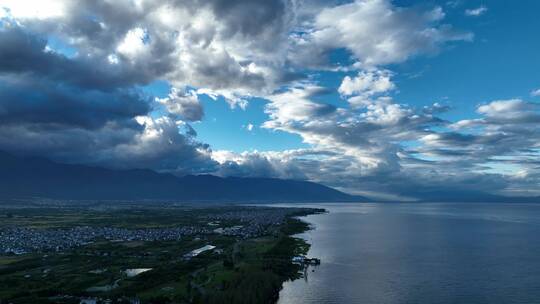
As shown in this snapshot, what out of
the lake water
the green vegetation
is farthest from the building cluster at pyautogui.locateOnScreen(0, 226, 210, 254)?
the lake water

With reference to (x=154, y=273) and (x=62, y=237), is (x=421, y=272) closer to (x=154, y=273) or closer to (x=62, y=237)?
(x=154, y=273)

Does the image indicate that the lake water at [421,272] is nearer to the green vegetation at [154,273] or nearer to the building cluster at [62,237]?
the green vegetation at [154,273]

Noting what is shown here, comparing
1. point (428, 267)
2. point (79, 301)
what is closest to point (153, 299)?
point (79, 301)

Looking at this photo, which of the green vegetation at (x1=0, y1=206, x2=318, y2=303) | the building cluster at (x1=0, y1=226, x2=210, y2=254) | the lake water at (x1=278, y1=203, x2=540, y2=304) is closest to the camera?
the green vegetation at (x1=0, y1=206, x2=318, y2=303)

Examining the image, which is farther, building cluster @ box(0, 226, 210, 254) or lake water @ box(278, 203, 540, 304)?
building cluster @ box(0, 226, 210, 254)

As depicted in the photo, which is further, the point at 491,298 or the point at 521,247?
the point at 521,247

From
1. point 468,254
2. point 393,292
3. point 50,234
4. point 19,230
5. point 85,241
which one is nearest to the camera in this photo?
point 393,292

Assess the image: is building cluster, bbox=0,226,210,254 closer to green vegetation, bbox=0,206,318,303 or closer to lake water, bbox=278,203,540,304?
green vegetation, bbox=0,206,318,303

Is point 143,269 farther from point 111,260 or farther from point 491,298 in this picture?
point 491,298
